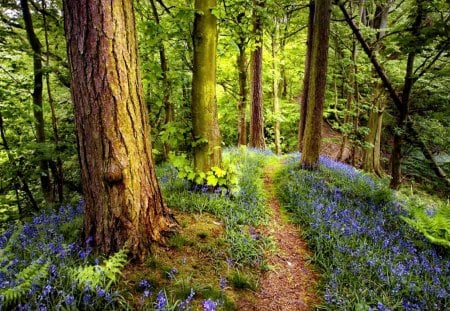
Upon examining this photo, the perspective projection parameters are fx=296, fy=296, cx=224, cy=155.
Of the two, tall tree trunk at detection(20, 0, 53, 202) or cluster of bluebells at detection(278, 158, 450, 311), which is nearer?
cluster of bluebells at detection(278, 158, 450, 311)

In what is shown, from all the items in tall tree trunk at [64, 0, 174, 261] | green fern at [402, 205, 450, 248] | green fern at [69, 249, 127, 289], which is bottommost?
green fern at [402, 205, 450, 248]

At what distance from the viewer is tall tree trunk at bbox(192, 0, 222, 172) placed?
510cm

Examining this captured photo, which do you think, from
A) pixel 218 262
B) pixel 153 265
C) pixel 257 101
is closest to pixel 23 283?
pixel 153 265

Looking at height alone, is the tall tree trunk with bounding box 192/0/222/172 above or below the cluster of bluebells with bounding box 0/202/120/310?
above

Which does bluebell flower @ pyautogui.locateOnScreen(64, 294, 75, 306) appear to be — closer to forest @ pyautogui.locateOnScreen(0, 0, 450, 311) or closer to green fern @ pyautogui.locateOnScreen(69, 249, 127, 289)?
forest @ pyautogui.locateOnScreen(0, 0, 450, 311)

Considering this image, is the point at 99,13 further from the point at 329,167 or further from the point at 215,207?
the point at 329,167

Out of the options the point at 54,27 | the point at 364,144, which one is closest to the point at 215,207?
the point at 54,27

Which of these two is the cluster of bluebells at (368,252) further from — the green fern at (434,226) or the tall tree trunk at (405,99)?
the tall tree trunk at (405,99)

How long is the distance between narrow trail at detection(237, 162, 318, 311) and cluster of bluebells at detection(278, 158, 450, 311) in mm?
234

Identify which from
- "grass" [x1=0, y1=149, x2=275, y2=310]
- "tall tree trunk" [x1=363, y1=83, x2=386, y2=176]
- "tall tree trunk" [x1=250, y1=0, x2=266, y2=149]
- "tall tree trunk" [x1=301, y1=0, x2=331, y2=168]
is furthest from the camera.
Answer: "tall tree trunk" [x1=363, y1=83, x2=386, y2=176]

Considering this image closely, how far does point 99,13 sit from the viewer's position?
2.98 meters

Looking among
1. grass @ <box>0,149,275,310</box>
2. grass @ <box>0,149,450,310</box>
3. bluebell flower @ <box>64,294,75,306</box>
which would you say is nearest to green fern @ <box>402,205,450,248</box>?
grass @ <box>0,149,450,310</box>

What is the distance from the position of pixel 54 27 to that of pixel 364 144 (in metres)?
11.9

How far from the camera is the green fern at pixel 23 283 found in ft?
8.02
